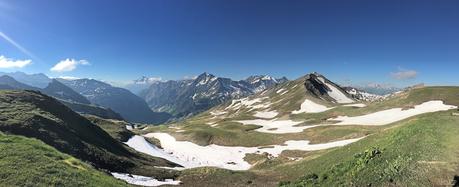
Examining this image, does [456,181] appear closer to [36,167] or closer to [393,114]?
[36,167]

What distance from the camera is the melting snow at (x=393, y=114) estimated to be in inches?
3681

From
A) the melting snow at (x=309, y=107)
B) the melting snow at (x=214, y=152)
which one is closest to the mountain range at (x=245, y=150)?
the melting snow at (x=214, y=152)

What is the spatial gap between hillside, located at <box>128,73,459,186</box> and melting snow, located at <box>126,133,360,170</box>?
0.23 metres

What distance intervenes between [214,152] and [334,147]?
133 ft

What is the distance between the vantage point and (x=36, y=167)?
81.8 feet

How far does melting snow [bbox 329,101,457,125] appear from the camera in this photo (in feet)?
307

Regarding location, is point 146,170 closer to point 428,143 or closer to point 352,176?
point 352,176

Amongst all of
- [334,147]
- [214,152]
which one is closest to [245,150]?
[214,152]

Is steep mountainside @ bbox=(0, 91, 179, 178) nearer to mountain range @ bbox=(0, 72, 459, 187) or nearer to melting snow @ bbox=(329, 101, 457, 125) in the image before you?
mountain range @ bbox=(0, 72, 459, 187)

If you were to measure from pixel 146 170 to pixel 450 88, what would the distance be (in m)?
102

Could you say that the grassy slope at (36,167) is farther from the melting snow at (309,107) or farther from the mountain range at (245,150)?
the melting snow at (309,107)

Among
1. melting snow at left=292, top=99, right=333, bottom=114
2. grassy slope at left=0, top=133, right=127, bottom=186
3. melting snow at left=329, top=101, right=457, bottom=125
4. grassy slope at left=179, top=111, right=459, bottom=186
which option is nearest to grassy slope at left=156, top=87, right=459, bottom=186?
grassy slope at left=179, top=111, right=459, bottom=186

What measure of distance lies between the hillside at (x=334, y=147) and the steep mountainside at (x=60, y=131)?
37.6ft

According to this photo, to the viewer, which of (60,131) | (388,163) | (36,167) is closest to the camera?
(36,167)
